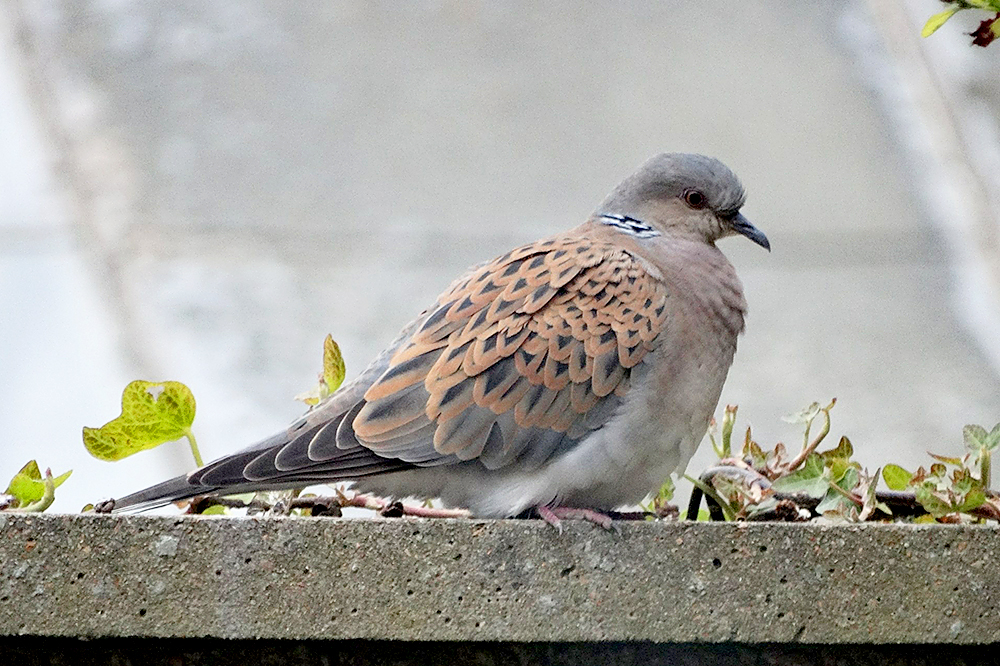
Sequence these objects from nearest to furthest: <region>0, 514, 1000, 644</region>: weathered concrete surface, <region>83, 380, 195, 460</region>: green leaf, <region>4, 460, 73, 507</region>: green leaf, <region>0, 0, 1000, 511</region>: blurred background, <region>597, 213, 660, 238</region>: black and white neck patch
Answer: <region>0, 514, 1000, 644</region>: weathered concrete surface, <region>4, 460, 73, 507</region>: green leaf, <region>83, 380, 195, 460</region>: green leaf, <region>597, 213, 660, 238</region>: black and white neck patch, <region>0, 0, 1000, 511</region>: blurred background

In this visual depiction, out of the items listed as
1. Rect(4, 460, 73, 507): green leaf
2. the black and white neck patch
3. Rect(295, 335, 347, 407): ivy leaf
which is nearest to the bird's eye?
the black and white neck patch

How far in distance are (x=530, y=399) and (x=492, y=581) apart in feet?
1.68

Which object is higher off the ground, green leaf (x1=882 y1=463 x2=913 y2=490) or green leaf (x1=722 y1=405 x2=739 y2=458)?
green leaf (x1=722 y1=405 x2=739 y2=458)

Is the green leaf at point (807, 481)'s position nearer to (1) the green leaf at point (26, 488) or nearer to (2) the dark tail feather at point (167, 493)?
(2) the dark tail feather at point (167, 493)

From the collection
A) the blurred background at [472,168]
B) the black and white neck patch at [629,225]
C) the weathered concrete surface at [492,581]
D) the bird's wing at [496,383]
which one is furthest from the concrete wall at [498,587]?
the blurred background at [472,168]

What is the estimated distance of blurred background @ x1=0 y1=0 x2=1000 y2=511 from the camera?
5.51 metres

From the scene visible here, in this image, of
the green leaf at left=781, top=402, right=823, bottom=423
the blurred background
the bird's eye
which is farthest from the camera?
the blurred background

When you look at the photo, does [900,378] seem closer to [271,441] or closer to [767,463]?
[767,463]

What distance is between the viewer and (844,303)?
5.78m

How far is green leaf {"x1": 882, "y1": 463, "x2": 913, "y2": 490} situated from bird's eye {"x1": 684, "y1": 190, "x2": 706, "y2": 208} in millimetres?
794

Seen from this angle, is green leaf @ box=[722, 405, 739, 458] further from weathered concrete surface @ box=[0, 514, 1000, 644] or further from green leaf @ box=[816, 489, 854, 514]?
weathered concrete surface @ box=[0, 514, 1000, 644]

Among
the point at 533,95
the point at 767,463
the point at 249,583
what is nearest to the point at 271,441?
the point at 249,583

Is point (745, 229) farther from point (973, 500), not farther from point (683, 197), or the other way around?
point (973, 500)

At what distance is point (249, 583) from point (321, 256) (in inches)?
171
